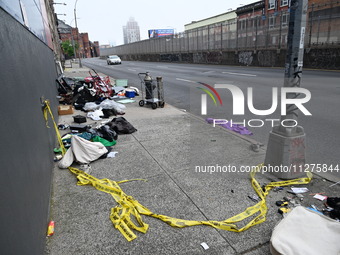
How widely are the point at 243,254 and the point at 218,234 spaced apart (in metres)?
0.37

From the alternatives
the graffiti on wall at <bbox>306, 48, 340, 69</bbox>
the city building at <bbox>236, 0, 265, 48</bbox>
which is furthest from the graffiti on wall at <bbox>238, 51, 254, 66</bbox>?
the graffiti on wall at <bbox>306, 48, 340, 69</bbox>

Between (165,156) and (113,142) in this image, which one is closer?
(165,156)

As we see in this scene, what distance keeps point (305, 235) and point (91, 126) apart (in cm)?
612

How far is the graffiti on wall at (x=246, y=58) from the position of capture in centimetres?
2938

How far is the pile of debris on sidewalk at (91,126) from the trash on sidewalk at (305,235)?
3.28m

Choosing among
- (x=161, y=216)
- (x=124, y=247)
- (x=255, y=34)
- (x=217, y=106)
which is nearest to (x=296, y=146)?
(x=161, y=216)

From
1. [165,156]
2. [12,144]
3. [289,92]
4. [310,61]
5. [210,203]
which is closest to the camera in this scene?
[12,144]

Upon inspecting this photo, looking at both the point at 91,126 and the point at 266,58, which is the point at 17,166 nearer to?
the point at 91,126

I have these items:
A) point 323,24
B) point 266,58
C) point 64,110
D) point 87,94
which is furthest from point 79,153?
point 266,58

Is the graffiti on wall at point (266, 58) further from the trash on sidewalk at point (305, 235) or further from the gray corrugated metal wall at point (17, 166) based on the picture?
the gray corrugated metal wall at point (17, 166)

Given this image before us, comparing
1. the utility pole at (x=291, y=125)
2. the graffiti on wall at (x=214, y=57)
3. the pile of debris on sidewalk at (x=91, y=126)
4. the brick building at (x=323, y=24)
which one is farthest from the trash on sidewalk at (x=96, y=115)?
the graffiti on wall at (x=214, y=57)

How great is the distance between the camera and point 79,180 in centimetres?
424

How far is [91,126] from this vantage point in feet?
24.4

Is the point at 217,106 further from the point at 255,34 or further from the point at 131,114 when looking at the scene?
the point at 255,34
